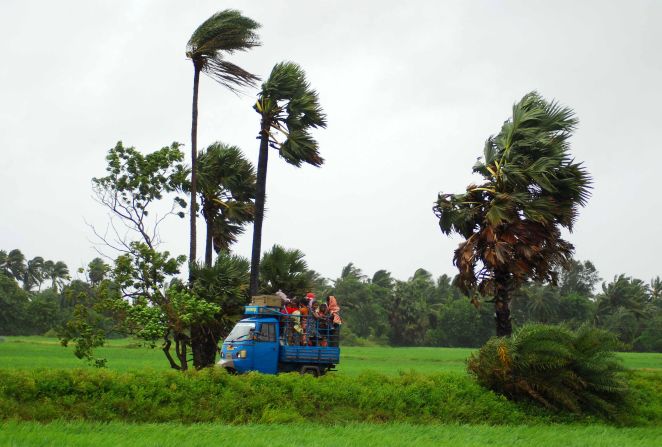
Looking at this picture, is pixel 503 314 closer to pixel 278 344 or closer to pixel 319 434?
pixel 278 344

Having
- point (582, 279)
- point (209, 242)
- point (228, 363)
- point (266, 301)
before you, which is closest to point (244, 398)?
point (228, 363)

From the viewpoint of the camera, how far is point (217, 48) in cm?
2652

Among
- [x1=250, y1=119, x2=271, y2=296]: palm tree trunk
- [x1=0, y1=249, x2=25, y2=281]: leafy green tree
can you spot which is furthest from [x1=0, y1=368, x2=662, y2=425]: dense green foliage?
[x1=0, y1=249, x2=25, y2=281]: leafy green tree

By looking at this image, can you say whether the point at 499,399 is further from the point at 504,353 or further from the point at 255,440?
the point at 255,440

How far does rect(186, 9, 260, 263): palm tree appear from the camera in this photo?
2609 centimetres

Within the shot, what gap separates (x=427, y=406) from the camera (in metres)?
17.2

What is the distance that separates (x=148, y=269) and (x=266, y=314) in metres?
5.26

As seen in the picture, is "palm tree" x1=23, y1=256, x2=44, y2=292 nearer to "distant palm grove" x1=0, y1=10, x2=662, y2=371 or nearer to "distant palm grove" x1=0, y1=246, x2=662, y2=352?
"distant palm grove" x1=0, y1=246, x2=662, y2=352

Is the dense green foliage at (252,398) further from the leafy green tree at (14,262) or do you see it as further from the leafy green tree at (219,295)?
the leafy green tree at (14,262)

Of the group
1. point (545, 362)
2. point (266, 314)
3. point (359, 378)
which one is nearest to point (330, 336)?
point (266, 314)

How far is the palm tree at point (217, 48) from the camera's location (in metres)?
26.1

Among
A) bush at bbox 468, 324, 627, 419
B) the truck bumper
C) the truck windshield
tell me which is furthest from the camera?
the truck windshield

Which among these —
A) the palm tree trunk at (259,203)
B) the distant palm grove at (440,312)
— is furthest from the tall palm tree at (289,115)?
the distant palm grove at (440,312)

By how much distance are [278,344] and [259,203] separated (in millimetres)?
7120
